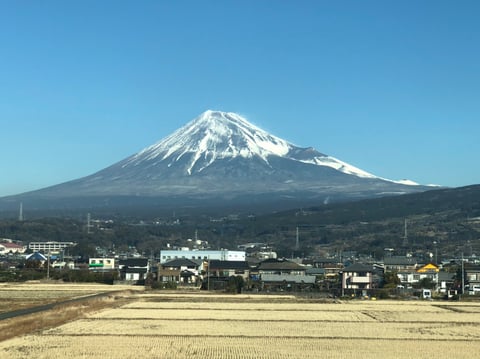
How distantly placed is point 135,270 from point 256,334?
35393 mm

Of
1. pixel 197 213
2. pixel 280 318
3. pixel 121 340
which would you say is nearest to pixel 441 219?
pixel 197 213

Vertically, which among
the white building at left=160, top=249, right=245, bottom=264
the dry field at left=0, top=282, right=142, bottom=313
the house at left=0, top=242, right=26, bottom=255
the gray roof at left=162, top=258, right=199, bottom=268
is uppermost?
the house at left=0, top=242, right=26, bottom=255

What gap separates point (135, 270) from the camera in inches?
2136

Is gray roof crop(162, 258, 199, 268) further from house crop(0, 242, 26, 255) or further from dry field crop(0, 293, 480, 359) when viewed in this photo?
house crop(0, 242, 26, 255)

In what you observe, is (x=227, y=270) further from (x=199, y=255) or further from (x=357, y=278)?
(x=199, y=255)

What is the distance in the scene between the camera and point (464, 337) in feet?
65.5

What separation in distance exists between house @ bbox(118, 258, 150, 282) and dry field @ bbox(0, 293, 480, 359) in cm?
2360

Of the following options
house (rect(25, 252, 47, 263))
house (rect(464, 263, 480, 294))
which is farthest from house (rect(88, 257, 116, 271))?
house (rect(464, 263, 480, 294))

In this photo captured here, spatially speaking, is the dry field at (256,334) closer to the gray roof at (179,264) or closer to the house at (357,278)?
the house at (357,278)

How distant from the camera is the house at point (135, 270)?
2077 inches

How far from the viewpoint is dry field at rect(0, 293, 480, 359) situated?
1669 cm

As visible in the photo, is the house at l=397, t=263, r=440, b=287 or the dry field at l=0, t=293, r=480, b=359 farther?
the house at l=397, t=263, r=440, b=287

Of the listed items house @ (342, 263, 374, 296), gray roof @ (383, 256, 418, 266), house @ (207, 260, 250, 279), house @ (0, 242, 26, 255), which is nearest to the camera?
house @ (342, 263, 374, 296)

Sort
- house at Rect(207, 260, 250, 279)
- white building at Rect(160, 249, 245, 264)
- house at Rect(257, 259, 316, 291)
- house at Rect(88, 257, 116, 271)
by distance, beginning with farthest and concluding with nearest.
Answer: white building at Rect(160, 249, 245, 264)
house at Rect(88, 257, 116, 271)
house at Rect(207, 260, 250, 279)
house at Rect(257, 259, 316, 291)
